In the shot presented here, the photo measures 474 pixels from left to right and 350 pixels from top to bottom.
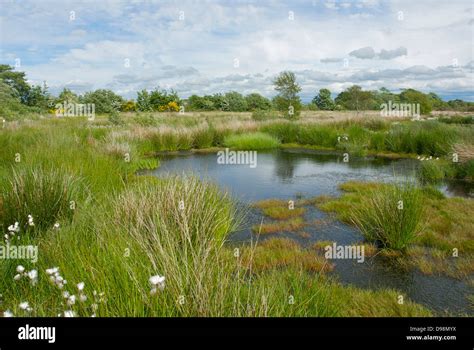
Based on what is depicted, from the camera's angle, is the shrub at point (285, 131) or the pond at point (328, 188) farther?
the shrub at point (285, 131)

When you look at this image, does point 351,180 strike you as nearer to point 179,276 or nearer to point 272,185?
point 272,185

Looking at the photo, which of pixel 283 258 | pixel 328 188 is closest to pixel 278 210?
pixel 283 258

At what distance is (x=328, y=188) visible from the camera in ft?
33.6

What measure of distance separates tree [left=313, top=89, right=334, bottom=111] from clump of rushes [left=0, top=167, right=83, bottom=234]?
221 ft

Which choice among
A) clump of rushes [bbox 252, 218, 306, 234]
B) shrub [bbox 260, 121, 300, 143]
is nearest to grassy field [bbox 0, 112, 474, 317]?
clump of rushes [bbox 252, 218, 306, 234]

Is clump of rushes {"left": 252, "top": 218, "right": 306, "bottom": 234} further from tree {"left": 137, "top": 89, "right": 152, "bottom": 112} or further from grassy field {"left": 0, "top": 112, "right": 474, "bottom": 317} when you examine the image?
tree {"left": 137, "top": 89, "right": 152, "bottom": 112}

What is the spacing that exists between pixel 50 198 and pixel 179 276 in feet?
11.3

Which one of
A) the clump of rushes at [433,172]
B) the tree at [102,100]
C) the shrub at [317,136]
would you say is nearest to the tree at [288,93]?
the shrub at [317,136]

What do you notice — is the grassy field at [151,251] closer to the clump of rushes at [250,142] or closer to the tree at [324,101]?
the clump of rushes at [250,142]

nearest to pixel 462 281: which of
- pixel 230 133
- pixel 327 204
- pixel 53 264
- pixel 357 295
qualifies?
pixel 357 295

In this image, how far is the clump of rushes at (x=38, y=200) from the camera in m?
5.27

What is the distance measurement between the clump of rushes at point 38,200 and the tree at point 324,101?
67.4 m

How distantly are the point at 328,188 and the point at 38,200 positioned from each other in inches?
286

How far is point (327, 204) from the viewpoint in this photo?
27.1 feet
